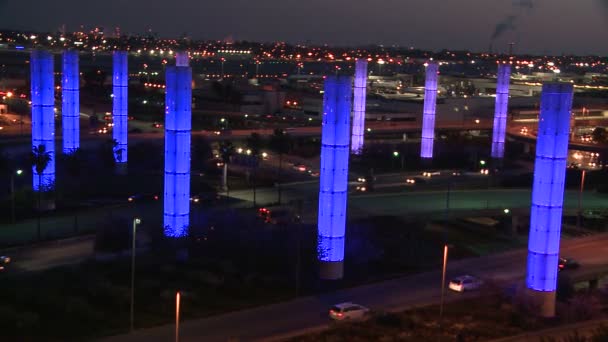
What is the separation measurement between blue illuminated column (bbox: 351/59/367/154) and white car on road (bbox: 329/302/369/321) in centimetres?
2333

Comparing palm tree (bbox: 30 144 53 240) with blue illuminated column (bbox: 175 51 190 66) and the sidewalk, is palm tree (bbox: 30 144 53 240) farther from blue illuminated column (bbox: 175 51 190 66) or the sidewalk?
the sidewalk

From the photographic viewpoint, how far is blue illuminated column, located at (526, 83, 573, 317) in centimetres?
1370

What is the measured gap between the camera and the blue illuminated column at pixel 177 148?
646 inches

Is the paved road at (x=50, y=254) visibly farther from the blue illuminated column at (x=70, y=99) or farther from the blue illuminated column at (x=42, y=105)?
the blue illuminated column at (x=70, y=99)

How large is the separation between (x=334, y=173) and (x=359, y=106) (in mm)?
21142

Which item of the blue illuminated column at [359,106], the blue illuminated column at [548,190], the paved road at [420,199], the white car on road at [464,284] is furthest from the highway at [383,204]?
the blue illuminated column at [359,106]

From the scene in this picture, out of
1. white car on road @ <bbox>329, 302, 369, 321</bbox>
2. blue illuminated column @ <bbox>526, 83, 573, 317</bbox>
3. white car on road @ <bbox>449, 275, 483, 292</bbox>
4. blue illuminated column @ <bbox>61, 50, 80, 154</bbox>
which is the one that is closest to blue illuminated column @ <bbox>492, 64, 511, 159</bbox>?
blue illuminated column @ <bbox>61, 50, 80, 154</bbox>

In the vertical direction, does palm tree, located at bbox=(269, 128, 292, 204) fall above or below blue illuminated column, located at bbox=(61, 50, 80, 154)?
below

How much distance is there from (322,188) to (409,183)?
47.4 feet

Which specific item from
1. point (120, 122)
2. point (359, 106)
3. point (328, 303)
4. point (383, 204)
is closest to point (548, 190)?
point (328, 303)

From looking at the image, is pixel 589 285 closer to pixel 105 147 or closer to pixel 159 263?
pixel 159 263

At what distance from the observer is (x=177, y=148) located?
54.2ft

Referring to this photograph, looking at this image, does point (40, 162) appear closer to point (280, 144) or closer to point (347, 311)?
point (347, 311)

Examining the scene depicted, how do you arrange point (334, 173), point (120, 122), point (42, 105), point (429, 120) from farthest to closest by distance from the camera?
point (429, 120)
point (120, 122)
point (42, 105)
point (334, 173)
